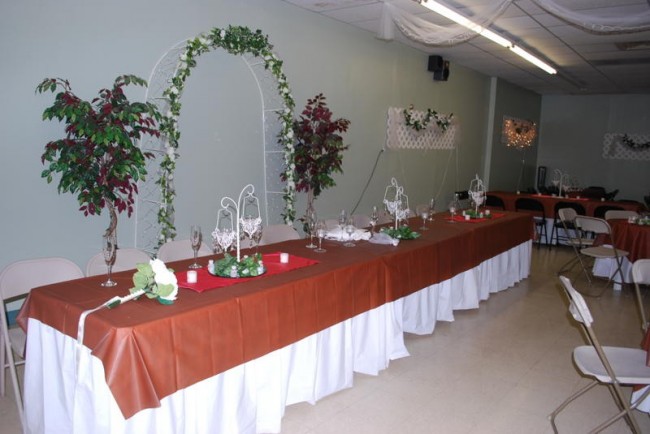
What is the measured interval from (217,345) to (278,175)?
10.5 feet

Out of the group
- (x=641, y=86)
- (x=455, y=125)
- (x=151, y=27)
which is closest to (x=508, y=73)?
(x=455, y=125)

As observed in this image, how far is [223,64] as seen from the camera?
4.52 meters

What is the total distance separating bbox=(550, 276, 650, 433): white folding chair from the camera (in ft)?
7.52

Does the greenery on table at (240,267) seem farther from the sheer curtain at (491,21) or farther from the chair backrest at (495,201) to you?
the chair backrest at (495,201)

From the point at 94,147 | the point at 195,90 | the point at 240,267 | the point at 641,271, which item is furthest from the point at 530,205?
the point at 94,147

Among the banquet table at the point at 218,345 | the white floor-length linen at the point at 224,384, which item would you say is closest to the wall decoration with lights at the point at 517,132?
the banquet table at the point at 218,345

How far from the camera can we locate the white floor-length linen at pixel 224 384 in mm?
1955

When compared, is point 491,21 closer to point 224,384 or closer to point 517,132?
point 224,384

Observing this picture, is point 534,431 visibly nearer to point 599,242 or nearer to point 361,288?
point 361,288

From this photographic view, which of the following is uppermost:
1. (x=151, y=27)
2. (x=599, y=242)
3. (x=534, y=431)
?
(x=151, y=27)

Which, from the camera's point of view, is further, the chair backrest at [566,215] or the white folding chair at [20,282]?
the chair backrest at [566,215]

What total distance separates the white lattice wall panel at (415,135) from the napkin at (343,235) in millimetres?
3238

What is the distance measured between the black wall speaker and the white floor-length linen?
4.95 meters

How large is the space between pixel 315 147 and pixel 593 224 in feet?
10.6
